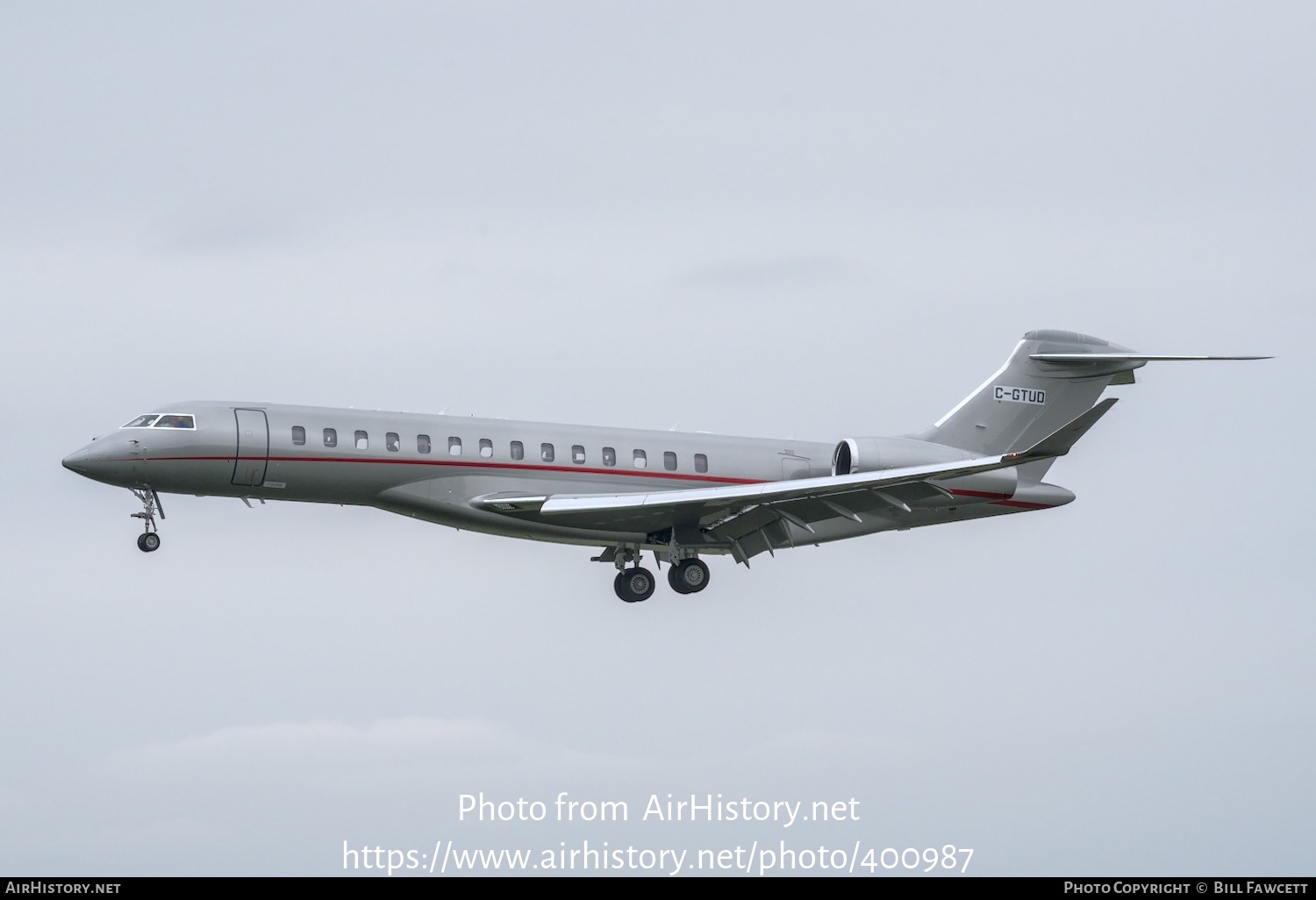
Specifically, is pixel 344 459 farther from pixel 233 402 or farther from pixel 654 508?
pixel 654 508

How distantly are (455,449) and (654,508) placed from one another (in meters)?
4.00

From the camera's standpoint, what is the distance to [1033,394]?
40.7 m

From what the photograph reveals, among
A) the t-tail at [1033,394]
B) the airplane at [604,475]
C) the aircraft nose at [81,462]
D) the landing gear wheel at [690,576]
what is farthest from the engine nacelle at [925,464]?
the aircraft nose at [81,462]

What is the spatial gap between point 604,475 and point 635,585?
9.99ft

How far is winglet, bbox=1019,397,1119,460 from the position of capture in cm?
3131

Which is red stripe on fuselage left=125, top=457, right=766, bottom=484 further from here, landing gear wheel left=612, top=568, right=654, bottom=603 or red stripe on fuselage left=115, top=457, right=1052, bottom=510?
landing gear wheel left=612, top=568, right=654, bottom=603

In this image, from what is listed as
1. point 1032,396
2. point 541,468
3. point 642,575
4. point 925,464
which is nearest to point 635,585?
point 642,575

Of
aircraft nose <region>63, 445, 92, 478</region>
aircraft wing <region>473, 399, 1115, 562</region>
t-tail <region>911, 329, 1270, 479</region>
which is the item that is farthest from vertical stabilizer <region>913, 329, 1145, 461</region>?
aircraft nose <region>63, 445, 92, 478</region>

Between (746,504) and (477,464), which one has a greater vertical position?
(477,464)

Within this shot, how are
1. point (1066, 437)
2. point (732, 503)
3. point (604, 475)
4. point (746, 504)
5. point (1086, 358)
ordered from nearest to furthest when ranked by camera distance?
point (1066, 437) < point (732, 503) < point (746, 504) < point (604, 475) < point (1086, 358)

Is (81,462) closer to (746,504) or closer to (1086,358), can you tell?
(746,504)

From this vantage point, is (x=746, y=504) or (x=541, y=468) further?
(x=541, y=468)

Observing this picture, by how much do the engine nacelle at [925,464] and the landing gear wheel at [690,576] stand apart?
344 centimetres

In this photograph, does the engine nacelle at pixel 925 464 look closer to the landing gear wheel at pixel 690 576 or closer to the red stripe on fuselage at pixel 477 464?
the red stripe on fuselage at pixel 477 464
